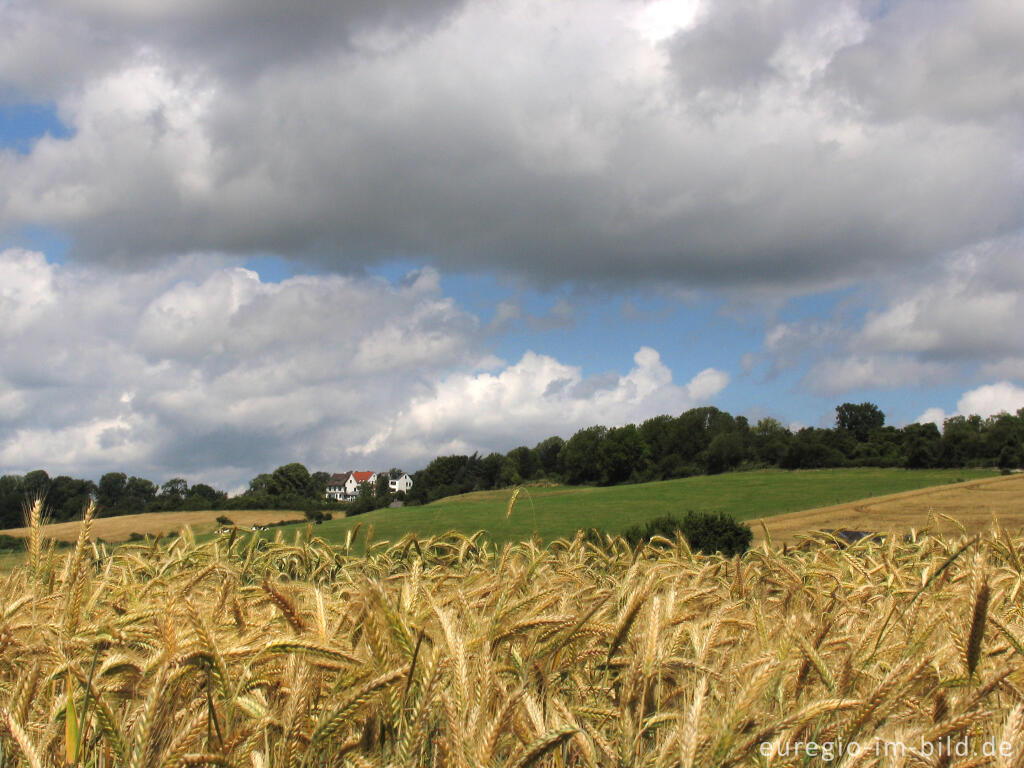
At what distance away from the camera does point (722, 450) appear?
107312 mm

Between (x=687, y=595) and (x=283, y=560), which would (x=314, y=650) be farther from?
(x=283, y=560)

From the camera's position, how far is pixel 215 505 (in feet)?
233

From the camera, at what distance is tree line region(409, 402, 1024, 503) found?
73.4 meters

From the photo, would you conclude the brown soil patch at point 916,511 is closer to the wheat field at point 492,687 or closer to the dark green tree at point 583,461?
the wheat field at point 492,687

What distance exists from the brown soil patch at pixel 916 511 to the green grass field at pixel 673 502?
13.8ft

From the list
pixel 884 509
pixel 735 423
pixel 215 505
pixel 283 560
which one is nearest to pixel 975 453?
pixel 884 509

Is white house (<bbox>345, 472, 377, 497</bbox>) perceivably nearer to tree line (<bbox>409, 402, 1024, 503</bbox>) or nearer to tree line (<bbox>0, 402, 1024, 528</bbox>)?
tree line (<bbox>0, 402, 1024, 528</bbox>)

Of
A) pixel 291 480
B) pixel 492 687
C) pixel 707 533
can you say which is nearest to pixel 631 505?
pixel 707 533

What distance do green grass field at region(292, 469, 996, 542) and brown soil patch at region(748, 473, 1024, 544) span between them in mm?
4207

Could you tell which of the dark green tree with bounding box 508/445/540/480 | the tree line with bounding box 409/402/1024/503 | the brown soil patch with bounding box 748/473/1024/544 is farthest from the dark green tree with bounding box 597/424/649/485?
the brown soil patch with bounding box 748/473/1024/544

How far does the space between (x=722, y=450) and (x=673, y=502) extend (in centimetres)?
5966

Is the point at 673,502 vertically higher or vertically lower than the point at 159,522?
lower

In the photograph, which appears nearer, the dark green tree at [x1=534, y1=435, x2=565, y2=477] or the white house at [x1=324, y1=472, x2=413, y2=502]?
the dark green tree at [x1=534, y1=435, x2=565, y2=477]

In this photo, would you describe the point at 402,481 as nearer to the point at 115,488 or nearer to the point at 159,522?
the point at 115,488
